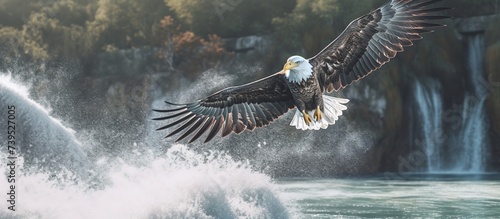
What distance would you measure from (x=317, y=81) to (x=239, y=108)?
936 millimetres

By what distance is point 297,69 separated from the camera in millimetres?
10242

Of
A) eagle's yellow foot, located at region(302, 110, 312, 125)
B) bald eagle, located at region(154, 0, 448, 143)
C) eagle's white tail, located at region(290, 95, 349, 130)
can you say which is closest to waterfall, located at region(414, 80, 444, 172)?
eagle's white tail, located at region(290, 95, 349, 130)

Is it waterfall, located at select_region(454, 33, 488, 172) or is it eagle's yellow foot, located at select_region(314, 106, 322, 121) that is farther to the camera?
waterfall, located at select_region(454, 33, 488, 172)

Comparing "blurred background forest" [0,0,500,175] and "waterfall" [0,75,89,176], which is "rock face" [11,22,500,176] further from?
"waterfall" [0,75,89,176]

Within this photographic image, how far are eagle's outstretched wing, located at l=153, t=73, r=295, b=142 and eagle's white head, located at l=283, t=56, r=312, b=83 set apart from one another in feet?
1.20

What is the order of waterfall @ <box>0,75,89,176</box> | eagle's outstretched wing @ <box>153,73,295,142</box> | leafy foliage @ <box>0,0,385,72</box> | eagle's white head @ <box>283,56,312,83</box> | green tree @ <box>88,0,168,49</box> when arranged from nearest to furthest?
eagle's white head @ <box>283,56,312,83</box>, eagle's outstretched wing @ <box>153,73,295,142</box>, waterfall @ <box>0,75,89,176</box>, leafy foliage @ <box>0,0,385,72</box>, green tree @ <box>88,0,168,49</box>

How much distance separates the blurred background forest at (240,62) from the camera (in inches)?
1063

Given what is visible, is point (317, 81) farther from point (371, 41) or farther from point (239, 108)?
point (239, 108)

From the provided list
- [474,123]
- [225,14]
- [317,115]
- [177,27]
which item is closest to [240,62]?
[177,27]

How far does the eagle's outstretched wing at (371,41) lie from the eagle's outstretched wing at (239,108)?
1.73 ft

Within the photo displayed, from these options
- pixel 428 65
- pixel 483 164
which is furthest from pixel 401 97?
pixel 483 164

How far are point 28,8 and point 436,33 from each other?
1915 cm

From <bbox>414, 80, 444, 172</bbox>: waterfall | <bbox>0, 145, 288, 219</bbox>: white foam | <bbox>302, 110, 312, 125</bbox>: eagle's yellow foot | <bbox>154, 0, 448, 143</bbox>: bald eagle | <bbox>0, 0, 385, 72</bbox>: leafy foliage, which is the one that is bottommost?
<bbox>0, 145, 288, 219</bbox>: white foam

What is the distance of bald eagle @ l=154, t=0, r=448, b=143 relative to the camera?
34.5ft
